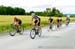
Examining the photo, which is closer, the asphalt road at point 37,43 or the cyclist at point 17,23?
the asphalt road at point 37,43

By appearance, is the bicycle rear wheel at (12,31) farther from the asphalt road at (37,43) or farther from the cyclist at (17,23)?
the asphalt road at (37,43)

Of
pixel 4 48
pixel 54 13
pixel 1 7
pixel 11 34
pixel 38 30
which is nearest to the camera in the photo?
pixel 4 48

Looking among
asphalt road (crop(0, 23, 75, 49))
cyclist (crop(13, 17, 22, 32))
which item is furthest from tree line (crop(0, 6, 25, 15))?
asphalt road (crop(0, 23, 75, 49))

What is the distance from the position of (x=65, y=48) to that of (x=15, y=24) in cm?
975

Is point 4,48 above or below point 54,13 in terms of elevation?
above

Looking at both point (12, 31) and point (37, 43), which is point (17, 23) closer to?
point (12, 31)

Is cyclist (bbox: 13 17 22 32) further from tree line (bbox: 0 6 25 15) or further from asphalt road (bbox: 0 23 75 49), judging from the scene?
tree line (bbox: 0 6 25 15)

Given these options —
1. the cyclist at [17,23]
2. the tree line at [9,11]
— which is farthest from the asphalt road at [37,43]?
the tree line at [9,11]

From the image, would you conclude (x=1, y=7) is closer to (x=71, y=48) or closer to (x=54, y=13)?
(x=54, y=13)

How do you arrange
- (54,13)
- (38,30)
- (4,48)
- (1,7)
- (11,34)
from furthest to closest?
(54,13) < (1,7) < (11,34) < (38,30) < (4,48)

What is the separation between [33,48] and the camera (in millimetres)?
13773

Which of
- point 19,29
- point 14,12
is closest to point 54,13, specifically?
point 14,12

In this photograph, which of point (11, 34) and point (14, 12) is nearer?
point (11, 34)

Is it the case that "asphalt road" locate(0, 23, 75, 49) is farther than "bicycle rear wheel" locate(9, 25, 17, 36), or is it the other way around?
"bicycle rear wheel" locate(9, 25, 17, 36)
